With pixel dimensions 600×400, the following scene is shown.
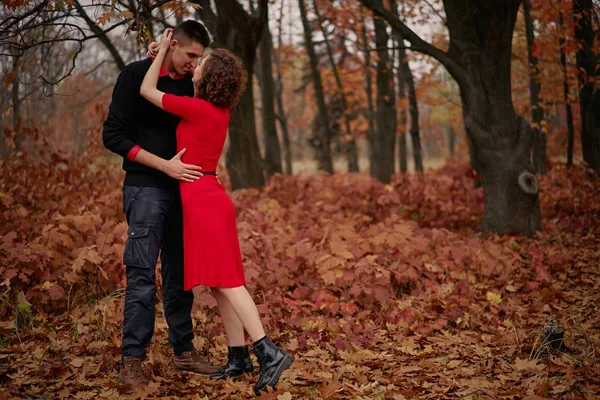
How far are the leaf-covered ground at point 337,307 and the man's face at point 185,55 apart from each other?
211 centimetres

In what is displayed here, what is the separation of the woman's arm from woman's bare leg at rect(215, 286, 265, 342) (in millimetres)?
1349

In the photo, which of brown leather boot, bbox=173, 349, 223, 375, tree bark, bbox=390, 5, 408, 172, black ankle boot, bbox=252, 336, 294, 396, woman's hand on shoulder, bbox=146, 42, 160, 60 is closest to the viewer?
black ankle boot, bbox=252, 336, 294, 396

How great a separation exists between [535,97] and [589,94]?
3580 millimetres

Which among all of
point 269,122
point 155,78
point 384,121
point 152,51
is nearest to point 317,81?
point 384,121

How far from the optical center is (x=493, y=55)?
8086mm

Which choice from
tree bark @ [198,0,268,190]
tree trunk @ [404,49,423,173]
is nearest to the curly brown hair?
tree bark @ [198,0,268,190]

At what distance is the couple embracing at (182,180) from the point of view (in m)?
3.74

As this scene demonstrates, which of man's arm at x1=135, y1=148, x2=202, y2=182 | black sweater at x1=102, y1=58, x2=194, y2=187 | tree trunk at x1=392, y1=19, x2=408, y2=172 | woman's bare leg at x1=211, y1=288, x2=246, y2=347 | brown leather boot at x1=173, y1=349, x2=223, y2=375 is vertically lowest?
brown leather boot at x1=173, y1=349, x2=223, y2=375

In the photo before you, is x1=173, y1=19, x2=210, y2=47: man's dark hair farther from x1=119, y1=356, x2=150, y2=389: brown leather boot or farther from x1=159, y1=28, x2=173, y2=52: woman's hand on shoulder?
x1=119, y1=356, x2=150, y2=389: brown leather boot

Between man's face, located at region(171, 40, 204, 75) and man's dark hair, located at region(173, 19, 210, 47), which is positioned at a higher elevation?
man's dark hair, located at region(173, 19, 210, 47)

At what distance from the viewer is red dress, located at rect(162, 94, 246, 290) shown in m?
3.76

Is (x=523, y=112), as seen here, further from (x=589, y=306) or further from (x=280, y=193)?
(x=589, y=306)

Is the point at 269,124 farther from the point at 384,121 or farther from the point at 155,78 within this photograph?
→ the point at 155,78

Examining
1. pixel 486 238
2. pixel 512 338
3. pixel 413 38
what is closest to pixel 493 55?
pixel 413 38
